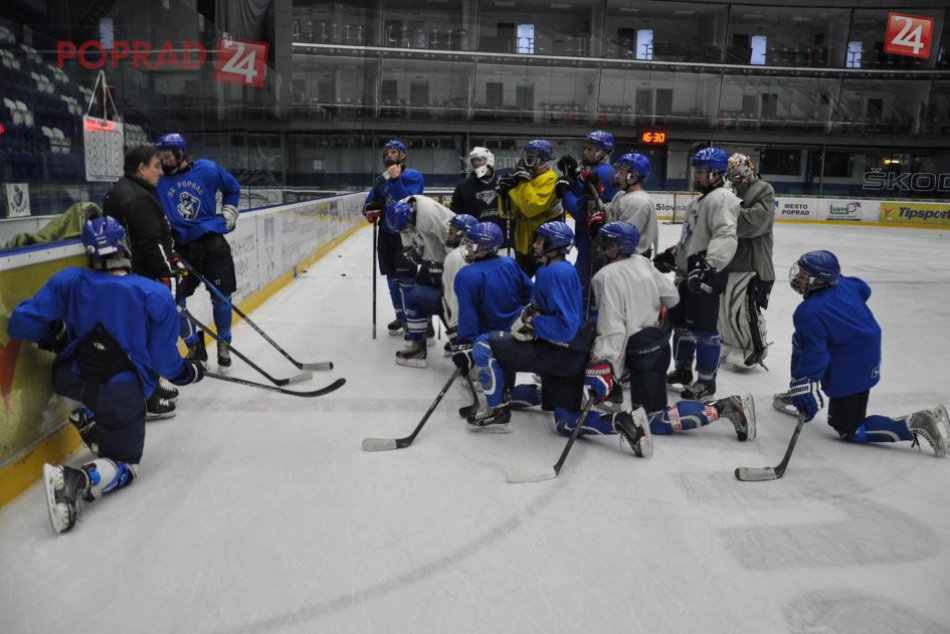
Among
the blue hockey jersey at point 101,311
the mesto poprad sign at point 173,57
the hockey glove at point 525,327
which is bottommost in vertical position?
the hockey glove at point 525,327

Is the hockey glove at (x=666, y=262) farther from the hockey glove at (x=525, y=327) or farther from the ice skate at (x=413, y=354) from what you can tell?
the ice skate at (x=413, y=354)

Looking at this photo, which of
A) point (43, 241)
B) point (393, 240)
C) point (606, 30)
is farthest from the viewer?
point (606, 30)

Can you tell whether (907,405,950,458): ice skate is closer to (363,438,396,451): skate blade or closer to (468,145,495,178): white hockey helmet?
(363,438,396,451): skate blade

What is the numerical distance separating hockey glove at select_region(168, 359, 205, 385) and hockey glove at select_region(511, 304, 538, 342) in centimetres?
145

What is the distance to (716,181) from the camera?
412 cm

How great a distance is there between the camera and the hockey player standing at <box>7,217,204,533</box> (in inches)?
106

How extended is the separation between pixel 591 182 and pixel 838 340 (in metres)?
1.85

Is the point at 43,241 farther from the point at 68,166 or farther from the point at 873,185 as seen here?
the point at 873,185

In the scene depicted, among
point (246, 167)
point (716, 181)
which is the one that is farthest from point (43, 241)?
point (246, 167)

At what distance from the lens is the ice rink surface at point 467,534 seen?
2088mm

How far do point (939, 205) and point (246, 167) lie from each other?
19.6 metres

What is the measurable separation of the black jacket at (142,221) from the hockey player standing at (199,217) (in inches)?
25.2

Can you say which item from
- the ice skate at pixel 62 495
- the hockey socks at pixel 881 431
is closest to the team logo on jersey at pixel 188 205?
the ice skate at pixel 62 495

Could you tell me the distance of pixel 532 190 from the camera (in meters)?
4.53
